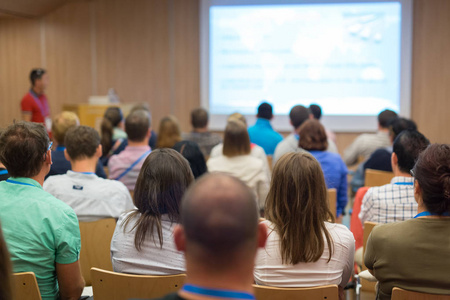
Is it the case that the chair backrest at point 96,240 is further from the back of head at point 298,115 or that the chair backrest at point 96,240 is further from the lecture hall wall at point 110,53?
the lecture hall wall at point 110,53

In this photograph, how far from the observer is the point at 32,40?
29.1ft

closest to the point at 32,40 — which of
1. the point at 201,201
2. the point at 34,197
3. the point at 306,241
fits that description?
the point at 34,197

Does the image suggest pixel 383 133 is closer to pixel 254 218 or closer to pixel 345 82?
pixel 345 82

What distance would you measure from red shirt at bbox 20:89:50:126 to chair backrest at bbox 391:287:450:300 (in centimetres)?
591

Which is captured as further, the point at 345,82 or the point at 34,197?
the point at 345,82

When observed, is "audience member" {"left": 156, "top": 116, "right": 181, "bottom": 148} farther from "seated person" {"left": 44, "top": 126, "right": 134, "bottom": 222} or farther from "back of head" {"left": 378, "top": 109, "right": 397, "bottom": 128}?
"back of head" {"left": 378, "top": 109, "right": 397, "bottom": 128}

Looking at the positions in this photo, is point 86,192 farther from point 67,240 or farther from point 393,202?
point 393,202

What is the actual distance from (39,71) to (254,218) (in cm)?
632

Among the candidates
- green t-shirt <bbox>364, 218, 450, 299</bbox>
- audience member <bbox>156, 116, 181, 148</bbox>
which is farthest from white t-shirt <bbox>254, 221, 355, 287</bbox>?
audience member <bbox>156, 116, 181, 148</bbox>

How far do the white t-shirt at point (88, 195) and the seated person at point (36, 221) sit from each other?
652mm

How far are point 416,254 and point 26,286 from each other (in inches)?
58.9

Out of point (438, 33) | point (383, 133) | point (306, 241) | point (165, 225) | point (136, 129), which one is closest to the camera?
point (306, 241)

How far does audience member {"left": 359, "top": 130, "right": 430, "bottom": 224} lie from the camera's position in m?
2.95

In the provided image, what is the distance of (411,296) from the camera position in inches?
76.7
